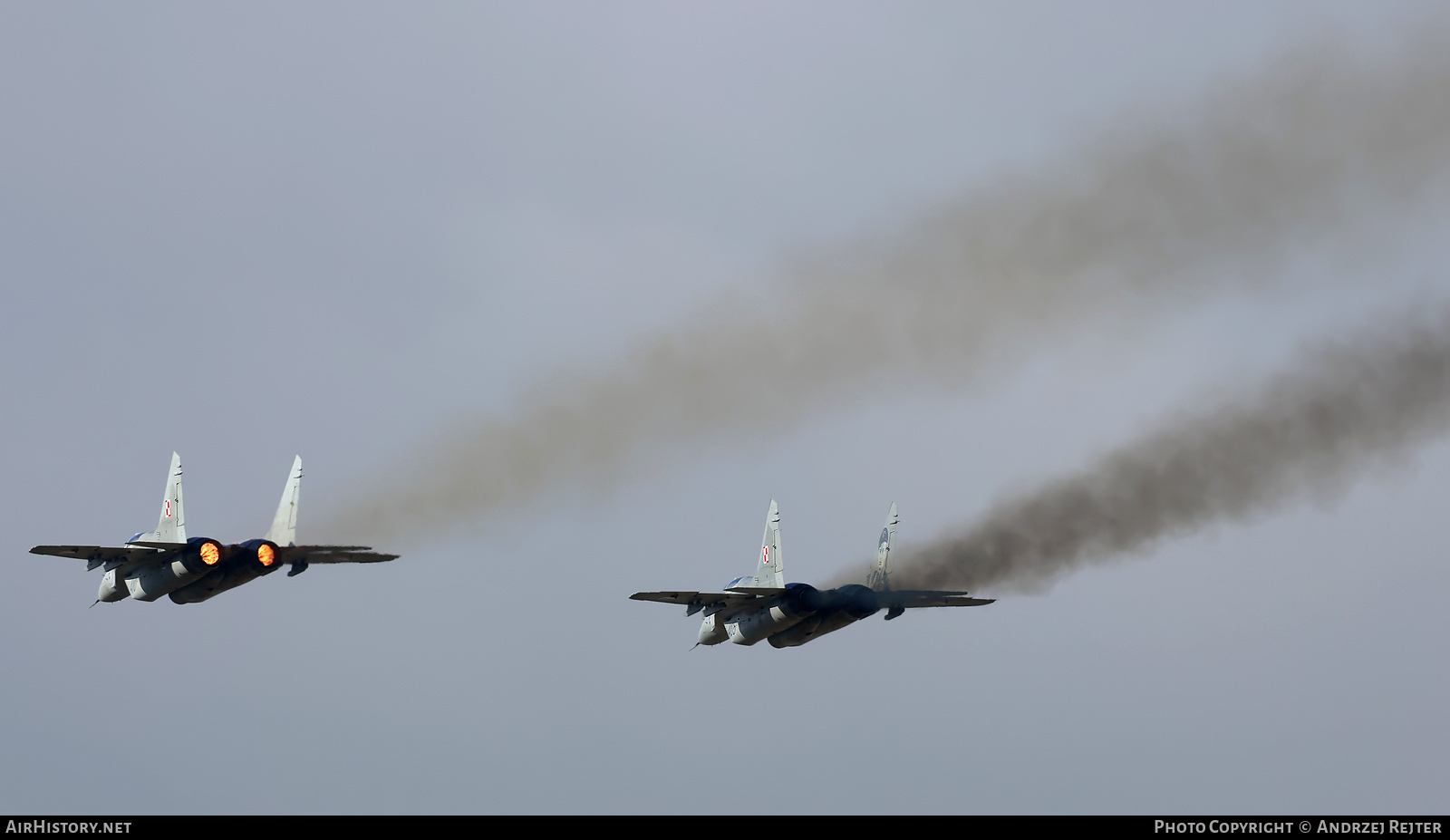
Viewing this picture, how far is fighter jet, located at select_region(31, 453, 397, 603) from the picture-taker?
228ft

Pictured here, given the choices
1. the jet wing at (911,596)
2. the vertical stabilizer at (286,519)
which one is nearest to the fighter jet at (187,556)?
the vertical stabilizer at (286,519)

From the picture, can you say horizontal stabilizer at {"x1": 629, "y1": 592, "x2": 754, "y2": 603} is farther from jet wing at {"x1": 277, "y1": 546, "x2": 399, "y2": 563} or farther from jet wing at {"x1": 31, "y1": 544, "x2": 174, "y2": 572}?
jet wing at {"x1": 31, "y1": 544, "x2": 174, "y2": 572}

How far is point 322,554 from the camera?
7125 centimetres

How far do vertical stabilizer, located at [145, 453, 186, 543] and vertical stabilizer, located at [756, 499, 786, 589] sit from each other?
60.4ft

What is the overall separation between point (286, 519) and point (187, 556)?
3281 mm

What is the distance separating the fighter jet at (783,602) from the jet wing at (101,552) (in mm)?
15536

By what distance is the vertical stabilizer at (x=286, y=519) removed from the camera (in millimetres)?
70375

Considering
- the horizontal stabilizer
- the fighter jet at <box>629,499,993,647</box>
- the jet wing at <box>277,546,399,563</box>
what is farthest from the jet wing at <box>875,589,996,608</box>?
the jet wing at <box>277,546,399,563</box>
